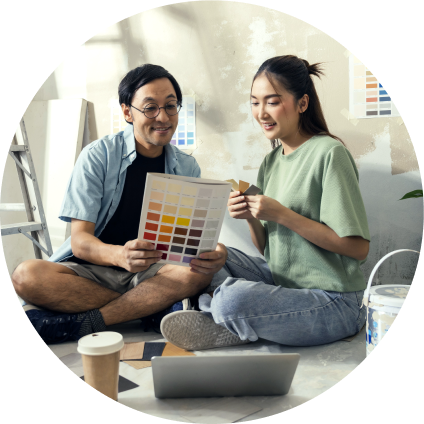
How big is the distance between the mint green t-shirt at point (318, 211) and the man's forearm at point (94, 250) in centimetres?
50

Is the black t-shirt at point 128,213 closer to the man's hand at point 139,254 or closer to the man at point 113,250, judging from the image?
the man at point 113,250

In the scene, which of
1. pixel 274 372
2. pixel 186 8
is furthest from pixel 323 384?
pixel 186 8

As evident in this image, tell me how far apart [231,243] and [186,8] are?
3.79 feet

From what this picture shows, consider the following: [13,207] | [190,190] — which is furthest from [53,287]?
[13,207]

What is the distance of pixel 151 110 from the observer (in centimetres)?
130

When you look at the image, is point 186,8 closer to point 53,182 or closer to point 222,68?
point 222,68

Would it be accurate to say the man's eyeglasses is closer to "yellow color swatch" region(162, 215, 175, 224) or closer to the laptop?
"yellow color swatch" region(162, 215, 175, 224)

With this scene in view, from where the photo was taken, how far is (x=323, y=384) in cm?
91

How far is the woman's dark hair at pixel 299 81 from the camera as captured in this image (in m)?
1.18

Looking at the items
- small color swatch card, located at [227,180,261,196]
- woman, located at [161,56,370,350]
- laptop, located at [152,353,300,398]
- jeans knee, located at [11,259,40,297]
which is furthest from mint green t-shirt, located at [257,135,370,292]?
jeans knee, located at [11,259,40,297]

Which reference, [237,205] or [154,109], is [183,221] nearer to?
[237,205]

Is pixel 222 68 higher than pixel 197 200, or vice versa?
pixel 222 68

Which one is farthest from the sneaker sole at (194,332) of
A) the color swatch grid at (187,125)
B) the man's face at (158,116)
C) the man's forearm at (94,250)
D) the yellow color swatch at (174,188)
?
the color swatch grid at (187,125)

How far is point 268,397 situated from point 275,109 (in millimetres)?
797
